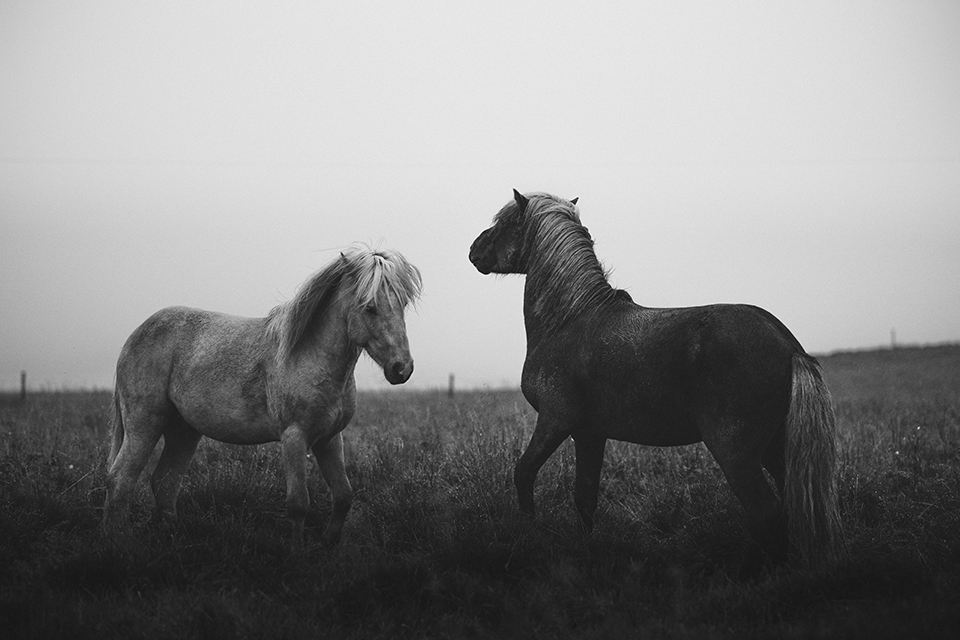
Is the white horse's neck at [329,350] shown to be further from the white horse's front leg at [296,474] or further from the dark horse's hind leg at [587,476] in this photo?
the dark horse's hind leg at [587,476]

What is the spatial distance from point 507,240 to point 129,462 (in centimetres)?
354

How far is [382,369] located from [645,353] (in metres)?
1.85

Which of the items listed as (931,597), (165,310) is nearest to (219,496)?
(165,310)

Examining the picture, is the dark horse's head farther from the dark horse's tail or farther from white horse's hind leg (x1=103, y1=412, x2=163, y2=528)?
white horse's hind leg (x1=103, y1=412, x2=163, y2=528)

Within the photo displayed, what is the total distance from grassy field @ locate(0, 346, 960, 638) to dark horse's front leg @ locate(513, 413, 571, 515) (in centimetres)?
19

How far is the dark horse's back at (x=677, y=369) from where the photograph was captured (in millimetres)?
4633

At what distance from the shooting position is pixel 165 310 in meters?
6.48

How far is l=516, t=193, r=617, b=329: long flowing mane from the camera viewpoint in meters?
5.62

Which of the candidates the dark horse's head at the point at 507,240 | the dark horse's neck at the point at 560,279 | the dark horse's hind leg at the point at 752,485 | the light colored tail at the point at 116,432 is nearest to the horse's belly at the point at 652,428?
the dark horse's hind leg at the point at 752,485

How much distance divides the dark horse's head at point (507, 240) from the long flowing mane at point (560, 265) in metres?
0.04

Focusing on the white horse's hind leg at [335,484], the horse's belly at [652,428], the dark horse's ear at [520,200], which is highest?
the dark horse's ear at [520,200]

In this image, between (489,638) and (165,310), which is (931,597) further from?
(165,310)

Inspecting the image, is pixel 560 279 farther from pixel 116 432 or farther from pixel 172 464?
pixel 116 432

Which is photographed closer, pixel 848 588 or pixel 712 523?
pixel 848 588
